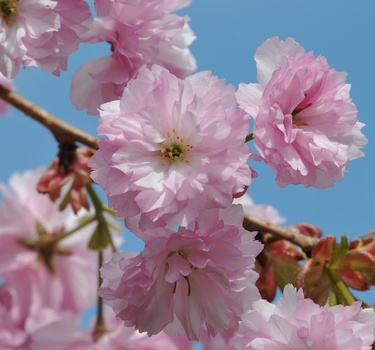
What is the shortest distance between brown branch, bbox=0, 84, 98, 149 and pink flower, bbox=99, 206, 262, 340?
2.16ft

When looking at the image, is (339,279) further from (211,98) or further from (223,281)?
(211,98)

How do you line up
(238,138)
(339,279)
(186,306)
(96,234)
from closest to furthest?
(238,138) → (186,306) → (339,279) → (96,234)

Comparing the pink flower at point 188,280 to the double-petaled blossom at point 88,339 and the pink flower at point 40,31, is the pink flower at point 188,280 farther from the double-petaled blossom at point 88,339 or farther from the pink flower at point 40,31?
the double-petaled blossom at point 88,339

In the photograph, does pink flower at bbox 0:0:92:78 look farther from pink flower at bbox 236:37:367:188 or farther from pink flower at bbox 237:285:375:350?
pink flower at bbox 237:285:375:350

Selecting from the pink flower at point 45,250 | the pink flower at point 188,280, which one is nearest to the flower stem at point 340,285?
the pink flower at point 188,280

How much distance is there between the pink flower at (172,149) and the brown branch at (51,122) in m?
0.68

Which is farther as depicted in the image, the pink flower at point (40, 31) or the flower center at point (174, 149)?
the pink flower at point (40, 31)

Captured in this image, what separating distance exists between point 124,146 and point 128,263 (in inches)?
6.4

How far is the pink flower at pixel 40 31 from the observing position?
3.92ft

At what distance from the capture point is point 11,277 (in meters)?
2.51

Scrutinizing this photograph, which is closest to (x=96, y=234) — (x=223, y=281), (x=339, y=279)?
(x=339, y=279)

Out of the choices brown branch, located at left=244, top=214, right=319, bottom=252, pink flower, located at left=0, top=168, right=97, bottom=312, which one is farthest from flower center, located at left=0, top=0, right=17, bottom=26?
pink flower, located at left=0, top=168, right=97, bottom=312

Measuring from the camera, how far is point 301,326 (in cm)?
107

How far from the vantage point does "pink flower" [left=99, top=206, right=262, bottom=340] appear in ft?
3.37
